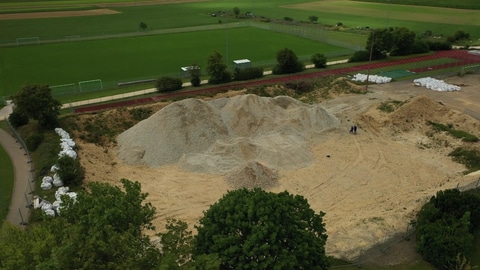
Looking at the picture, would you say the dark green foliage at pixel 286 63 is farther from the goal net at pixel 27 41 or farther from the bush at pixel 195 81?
Answer: the goal net at pixel 27 41

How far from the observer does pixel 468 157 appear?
38344mm

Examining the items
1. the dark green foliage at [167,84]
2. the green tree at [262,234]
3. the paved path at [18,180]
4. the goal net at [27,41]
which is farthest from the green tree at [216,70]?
the goal net at [27,41]

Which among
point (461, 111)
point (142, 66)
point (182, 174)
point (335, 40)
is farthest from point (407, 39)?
point (182, 174)

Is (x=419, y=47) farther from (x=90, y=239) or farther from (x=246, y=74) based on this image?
(x=90, y=239)

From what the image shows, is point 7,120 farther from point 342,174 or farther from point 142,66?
point 342,174

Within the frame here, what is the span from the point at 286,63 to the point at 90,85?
2869 centimetres

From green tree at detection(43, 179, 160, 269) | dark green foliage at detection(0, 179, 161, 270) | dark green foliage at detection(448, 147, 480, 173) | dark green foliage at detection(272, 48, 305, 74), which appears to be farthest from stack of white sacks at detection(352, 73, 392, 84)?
dark green foliage at detection(0, 179, 161, 270)

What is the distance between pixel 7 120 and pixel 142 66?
84.7ft

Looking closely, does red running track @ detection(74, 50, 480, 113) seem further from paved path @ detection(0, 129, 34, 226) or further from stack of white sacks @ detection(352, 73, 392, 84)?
paved path @ detection(0, 129, 34, 226)

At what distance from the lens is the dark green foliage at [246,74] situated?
5960 cm

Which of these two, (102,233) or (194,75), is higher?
(102,233)

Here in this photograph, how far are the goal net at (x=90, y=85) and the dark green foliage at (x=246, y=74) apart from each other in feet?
62.4

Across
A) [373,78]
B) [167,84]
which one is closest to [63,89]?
[167,84]

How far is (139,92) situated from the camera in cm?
5428
